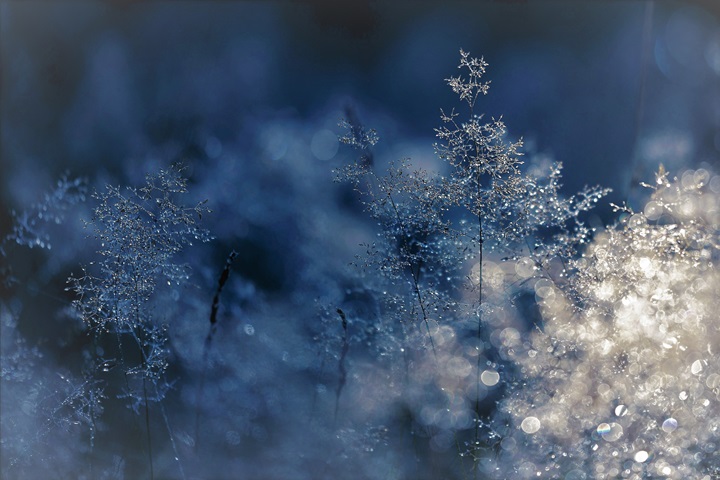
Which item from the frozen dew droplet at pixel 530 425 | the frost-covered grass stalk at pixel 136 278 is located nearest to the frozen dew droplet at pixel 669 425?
the frozen dew droplet at pixel 530 425

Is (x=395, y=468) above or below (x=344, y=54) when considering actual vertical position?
below

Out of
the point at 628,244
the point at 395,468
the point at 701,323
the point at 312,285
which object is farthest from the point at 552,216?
the point at 395,468

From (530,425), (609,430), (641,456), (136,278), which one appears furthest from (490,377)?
(136,278)

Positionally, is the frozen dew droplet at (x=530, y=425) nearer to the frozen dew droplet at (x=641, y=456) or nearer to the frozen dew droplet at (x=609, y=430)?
the frozen dew droplet at (x=609, y=430)

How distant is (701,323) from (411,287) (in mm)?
830

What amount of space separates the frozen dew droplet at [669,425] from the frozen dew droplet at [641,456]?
9cm

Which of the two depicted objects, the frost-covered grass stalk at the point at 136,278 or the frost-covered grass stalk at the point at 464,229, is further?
the frost-covered grass stalk at the point at 136,278

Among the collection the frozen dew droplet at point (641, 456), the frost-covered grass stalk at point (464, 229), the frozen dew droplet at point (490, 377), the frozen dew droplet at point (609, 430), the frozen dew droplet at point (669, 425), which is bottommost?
the frozen dew droplet at point (641, 456)

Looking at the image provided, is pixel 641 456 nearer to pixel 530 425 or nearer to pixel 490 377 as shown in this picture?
pixel 530 425

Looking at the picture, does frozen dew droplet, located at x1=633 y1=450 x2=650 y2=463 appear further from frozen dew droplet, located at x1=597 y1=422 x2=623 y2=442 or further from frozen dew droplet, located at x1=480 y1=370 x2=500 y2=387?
frozen dew droplet, located at x1=480 y1=370 x2=500 y2=387

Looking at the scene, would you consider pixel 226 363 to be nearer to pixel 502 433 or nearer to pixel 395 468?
pixel 395 468

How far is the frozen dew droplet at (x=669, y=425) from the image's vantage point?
4.70 ft

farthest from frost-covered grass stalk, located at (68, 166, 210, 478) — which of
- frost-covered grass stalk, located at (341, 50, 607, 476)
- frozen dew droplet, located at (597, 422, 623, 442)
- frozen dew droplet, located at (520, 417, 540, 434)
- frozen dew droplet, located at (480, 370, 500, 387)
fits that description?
frozen dew droplet, located at (597, 422, 623, 442)

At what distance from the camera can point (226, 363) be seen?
1.44 m
